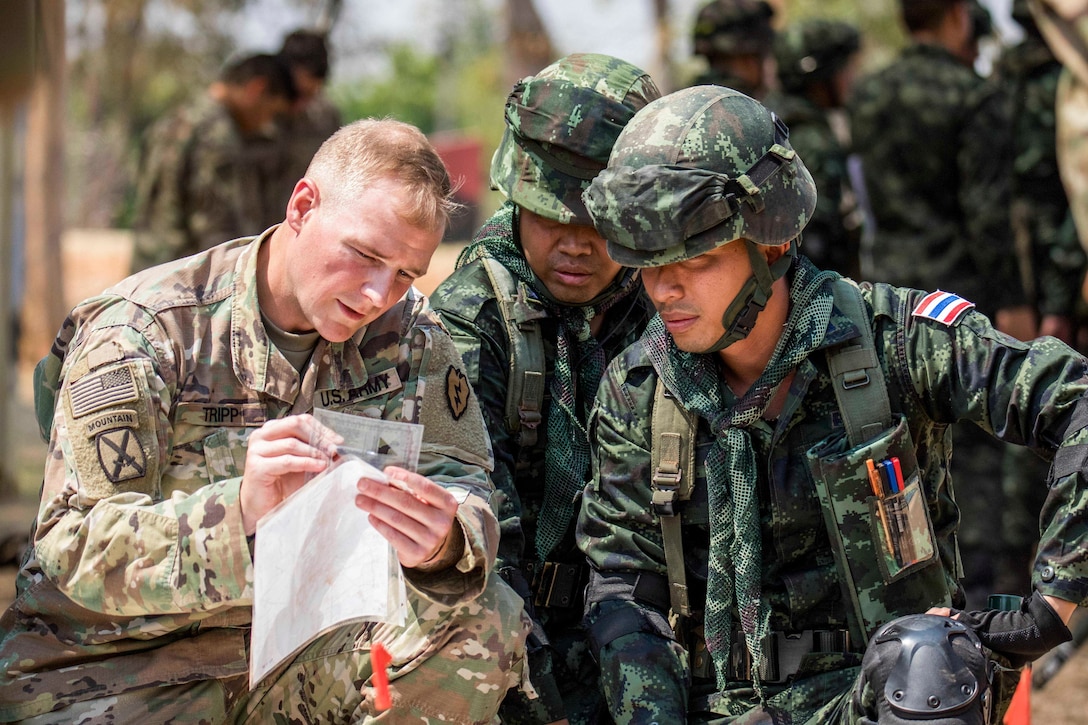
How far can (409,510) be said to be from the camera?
8.97 feet

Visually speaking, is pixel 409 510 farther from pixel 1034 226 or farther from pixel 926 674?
pixel 1034 226

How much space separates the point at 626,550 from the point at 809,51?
461 cm

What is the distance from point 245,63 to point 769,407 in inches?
251

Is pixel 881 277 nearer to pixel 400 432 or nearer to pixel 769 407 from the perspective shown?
pixel 769 407

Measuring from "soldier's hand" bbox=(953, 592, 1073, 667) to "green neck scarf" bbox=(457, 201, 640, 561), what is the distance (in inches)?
45.3

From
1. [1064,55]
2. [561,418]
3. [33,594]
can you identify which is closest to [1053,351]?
[561,418]

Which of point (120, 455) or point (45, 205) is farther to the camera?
point (45, 205)

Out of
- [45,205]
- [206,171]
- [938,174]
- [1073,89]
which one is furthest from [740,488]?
[45,205]

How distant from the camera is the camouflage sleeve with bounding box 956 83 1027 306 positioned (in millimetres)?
6324

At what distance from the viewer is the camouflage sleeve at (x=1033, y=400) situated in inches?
117

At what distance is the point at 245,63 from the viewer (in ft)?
29.0

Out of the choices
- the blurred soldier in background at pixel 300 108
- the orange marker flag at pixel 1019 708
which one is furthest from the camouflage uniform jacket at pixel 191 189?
the orange marker flag at pixel 1019 708

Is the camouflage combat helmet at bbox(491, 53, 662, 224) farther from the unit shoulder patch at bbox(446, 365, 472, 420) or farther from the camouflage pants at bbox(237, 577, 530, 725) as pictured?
the camouflage pants at bbox(237, 577, 530, 725)

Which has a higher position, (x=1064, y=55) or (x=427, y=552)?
(x=1064, y=55)
